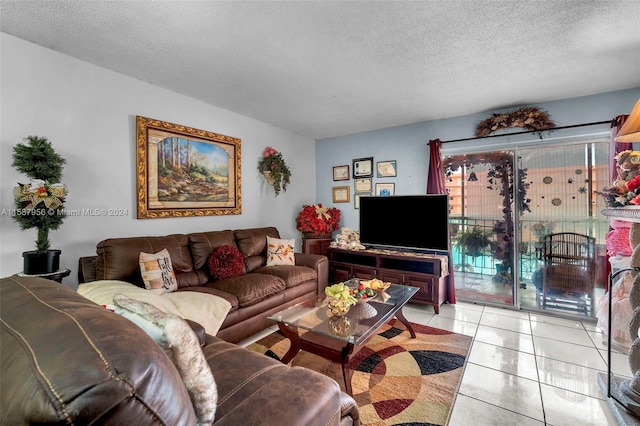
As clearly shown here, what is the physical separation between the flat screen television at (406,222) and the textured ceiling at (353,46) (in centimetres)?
125

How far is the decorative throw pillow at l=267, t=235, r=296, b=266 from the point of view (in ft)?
11.6

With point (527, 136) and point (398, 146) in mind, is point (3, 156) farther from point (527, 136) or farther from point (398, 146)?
point (527, 136)

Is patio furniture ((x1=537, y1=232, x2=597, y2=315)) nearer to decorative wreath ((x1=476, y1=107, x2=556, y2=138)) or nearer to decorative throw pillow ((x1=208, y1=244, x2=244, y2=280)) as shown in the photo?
decorative wreath ((x1=476, y1=107, x2=556, y2=138))

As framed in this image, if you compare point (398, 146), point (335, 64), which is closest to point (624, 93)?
point (398, 146)

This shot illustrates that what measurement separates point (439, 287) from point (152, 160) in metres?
3.49

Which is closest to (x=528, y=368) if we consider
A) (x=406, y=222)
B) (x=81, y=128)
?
(x=406, y=222)

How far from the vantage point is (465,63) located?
2.41m

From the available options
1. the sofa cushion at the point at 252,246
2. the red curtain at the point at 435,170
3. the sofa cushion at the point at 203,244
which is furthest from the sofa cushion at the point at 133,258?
the red curtain at the point at 435,170

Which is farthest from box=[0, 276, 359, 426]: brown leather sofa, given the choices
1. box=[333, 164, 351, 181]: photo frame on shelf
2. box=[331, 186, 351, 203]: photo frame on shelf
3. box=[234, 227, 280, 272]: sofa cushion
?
box=[333, 164, 351, 181]: photo frame on shelf

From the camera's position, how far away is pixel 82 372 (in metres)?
0.53

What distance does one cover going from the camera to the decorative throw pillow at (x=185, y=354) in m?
0.83

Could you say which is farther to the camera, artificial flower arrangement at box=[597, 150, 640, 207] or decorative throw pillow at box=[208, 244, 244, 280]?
decorative throw pillow at box=[208, 244, 244, 280]

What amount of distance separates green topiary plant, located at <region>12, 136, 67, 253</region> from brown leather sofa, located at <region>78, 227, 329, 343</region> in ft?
1.24

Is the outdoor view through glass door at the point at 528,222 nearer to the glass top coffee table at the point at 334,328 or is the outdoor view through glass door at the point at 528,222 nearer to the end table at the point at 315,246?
the end table at the point at 315,246
